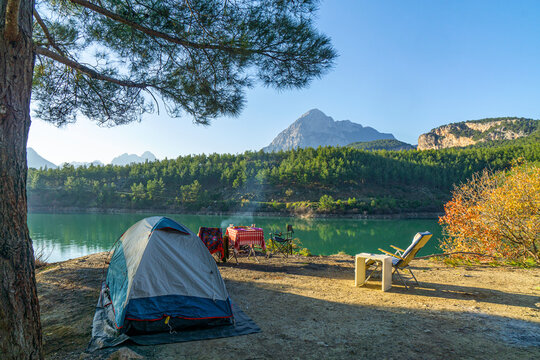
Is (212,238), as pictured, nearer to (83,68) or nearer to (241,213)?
(83,68)

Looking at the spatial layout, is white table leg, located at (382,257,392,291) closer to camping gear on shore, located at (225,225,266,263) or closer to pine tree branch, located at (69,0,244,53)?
camping gear on shore, located at (225,225,266,263)

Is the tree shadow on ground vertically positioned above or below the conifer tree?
below

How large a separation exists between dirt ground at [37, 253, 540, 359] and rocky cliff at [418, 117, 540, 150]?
10396 centimetres

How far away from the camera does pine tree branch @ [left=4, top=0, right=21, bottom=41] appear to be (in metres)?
1.86

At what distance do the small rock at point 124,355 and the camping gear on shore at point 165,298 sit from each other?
268 millimetres

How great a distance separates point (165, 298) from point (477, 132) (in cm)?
12828

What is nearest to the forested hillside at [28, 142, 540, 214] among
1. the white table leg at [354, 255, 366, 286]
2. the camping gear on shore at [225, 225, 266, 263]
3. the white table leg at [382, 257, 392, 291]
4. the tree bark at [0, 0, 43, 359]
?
the camping gear on shore at [225, 225, 266, 263]

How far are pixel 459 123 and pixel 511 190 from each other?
436ft

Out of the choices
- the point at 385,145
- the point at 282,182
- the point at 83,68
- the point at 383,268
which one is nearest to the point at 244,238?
the point at 383,268

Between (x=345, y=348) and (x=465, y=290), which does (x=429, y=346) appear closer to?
(x=345, y=348)

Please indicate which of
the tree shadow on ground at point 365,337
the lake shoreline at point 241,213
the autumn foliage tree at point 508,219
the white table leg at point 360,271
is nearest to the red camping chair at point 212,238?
the tree shadow on ground at point 365,337

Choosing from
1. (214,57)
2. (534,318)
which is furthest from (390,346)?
(214,57)

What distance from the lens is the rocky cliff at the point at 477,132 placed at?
293 feet

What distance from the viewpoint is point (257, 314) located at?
11.4ft
